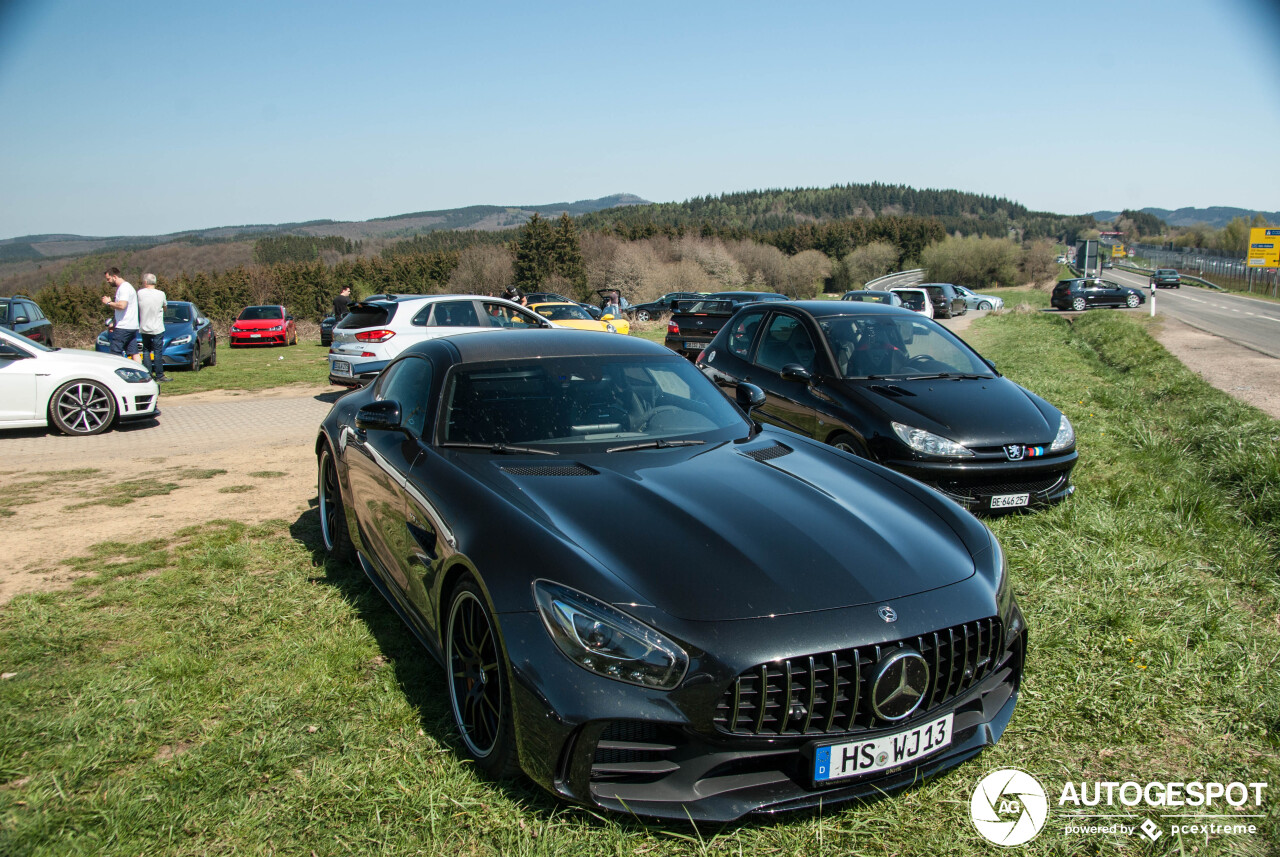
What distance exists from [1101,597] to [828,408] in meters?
2.45

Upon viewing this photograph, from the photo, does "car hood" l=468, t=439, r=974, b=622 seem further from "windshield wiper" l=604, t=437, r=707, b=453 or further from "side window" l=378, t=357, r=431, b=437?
"side window" l=378, t=357, r=431, b=437

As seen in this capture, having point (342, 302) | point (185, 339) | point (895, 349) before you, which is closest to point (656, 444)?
point (895, 349)

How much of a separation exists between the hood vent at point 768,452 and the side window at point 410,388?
59.4 inches

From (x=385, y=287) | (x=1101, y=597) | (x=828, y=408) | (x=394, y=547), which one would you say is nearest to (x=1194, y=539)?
(x=1101, y=597)

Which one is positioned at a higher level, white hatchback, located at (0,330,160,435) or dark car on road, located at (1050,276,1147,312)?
white hatchback, located at (0,330,160,435)

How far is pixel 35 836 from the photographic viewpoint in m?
2.41

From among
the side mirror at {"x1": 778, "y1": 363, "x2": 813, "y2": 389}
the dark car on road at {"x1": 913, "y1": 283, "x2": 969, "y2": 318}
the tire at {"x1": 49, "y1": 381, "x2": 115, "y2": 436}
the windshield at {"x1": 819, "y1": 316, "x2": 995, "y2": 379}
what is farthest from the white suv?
the dark car on road at {"x1": 913, "y1": 283, "x2": 969, "y2": 318}

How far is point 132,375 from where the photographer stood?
32.4 feet

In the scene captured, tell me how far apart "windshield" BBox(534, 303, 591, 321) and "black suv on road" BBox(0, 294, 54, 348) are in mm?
10985

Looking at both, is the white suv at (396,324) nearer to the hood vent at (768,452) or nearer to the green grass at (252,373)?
the green grass at (252,373)

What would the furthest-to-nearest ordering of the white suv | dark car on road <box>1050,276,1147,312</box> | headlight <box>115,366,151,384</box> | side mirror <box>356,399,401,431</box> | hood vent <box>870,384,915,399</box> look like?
dark car on road <box>1050,276,1147,312</box>
the white suv
headlight <box>115,366,151,384</box>
hood vent <box>870,384,915,399</box>
side mirror <box>356,399,401,431</box>

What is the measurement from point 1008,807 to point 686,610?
1328 millimetres

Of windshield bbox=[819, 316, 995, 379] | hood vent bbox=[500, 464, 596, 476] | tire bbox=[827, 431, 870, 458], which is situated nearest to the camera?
hood vent bbox=[500, 464, 596, 476]

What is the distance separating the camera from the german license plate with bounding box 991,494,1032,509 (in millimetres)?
5562
